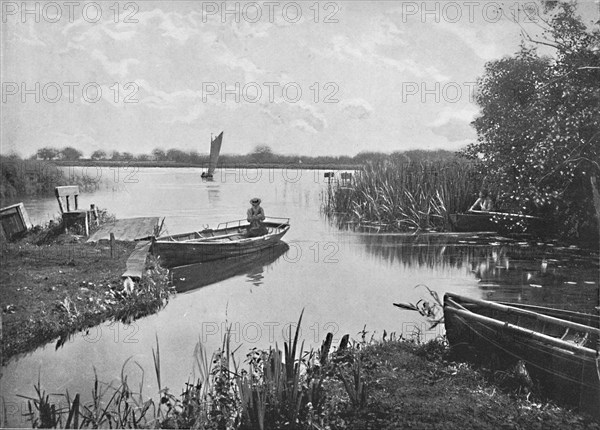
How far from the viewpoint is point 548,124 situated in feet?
10.5

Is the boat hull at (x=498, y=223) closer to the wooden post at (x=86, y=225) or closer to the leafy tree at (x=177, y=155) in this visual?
the leafy tree at (x=177, y=155)

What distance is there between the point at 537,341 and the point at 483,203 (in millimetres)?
865

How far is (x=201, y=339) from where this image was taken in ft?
10.2

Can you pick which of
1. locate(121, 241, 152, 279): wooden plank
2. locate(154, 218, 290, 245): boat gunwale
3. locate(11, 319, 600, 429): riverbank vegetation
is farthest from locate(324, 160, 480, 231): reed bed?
locate(121, 241, 152, 279): wooden plank

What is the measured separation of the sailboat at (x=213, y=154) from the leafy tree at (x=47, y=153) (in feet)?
2.83

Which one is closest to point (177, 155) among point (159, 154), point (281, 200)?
point (159, 154)

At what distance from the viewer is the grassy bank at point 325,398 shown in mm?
2865

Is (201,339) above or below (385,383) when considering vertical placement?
above

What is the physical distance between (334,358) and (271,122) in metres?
1.35

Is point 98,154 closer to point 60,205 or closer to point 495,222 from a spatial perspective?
point 60,205

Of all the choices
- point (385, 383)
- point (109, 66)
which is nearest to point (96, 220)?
point (109, 66)

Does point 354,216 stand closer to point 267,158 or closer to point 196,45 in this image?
point 267,158

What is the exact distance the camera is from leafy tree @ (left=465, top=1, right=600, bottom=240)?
3100 millimetres

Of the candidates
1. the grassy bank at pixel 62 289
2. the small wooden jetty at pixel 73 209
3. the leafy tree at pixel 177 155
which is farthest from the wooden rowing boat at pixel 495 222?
the small wooden jetty at pixel 73 209
